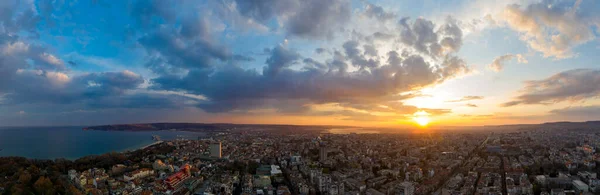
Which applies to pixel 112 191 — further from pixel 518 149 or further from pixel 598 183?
pixel 518 149

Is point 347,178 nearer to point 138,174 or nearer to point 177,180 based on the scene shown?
point 177,180

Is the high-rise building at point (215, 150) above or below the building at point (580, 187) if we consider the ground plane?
above

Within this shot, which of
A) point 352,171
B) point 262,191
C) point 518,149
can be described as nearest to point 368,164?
point 352,171

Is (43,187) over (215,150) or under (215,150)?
under

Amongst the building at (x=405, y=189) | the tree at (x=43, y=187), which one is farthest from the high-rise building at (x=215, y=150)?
the building at (x=405, y=189)

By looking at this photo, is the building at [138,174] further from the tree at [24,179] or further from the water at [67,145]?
the water at [67,145]

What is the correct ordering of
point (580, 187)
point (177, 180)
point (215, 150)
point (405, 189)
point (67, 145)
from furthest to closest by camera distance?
point (67, 145) < point (215, 150) < point (177, 180) < point (580, 187) < point (405, 189)

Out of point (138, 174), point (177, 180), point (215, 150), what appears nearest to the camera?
point (177, 180)

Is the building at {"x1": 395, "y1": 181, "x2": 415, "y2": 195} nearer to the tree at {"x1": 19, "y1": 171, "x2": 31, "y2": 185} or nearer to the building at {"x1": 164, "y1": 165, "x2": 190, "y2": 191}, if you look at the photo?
the building at {"x1": 164, "y1": 165, "x2": 190, "y2": 191}

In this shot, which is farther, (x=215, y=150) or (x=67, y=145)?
(x=67, y=145)

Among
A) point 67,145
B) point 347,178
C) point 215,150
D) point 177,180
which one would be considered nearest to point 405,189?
point 347,178

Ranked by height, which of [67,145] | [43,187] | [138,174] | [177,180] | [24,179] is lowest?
[67,145]

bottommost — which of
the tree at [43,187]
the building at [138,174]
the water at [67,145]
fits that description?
the water at [67,145]

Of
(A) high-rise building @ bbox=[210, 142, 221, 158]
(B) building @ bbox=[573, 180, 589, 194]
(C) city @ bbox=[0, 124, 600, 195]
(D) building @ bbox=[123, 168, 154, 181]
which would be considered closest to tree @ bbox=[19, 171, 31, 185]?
(C) city @ bbox=[0, 124, 600, 195]
